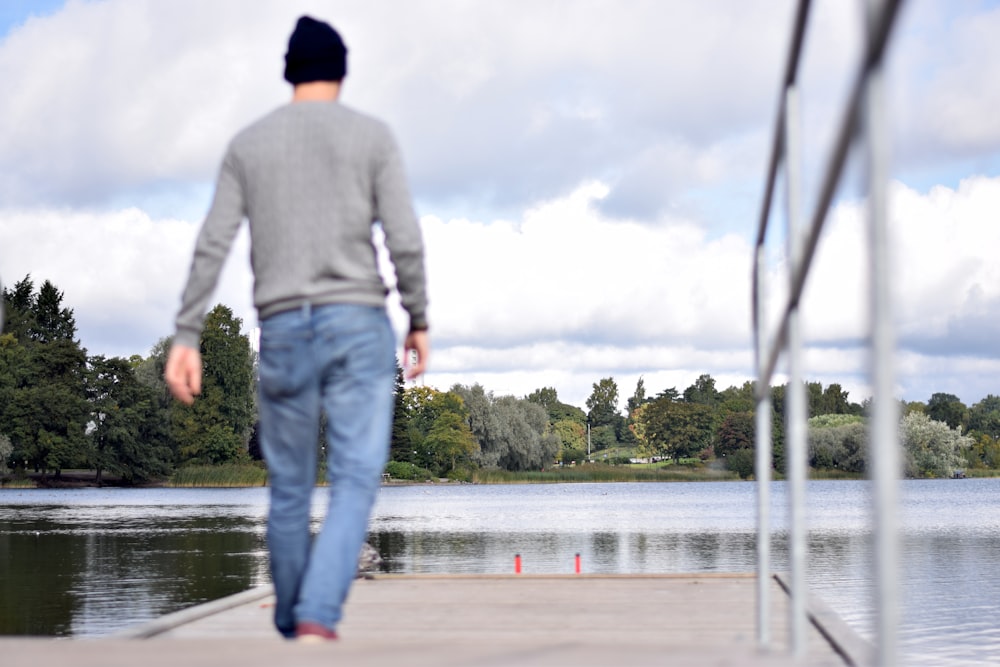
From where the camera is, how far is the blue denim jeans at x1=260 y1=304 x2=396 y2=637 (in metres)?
2.99

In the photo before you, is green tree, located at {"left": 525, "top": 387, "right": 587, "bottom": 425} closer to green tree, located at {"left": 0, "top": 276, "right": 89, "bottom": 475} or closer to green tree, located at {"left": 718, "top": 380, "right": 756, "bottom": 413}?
green tree, located at {"left": 718, "top": 380, "right": 756, "bottom": 413}

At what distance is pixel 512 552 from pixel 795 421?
22779 millimetres

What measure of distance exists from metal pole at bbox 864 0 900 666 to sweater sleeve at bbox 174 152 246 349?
73.2 inches

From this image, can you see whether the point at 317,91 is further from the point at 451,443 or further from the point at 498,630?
the point at 451,443

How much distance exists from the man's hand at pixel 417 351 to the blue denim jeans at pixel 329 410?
17 centimetres

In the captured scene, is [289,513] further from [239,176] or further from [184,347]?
[239,176]

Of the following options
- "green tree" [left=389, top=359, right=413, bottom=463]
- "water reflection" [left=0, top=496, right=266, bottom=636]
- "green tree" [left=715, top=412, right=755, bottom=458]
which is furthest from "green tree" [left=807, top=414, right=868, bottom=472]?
"water reflection" [left=0, top=496, right=266, bottom=636]

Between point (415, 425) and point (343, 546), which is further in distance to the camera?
point (415, 425)

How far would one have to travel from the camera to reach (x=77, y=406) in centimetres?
7194

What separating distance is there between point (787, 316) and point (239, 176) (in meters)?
1.35

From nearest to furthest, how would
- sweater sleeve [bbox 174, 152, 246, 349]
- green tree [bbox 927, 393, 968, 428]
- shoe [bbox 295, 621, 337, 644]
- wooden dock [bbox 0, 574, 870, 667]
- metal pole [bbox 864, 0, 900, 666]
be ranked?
metal pole [bbox 864, 0, 900, 666]
wooden dock [bbox 0, 574, 870, 667]
shoe [bbox 295, 621, 337, 644]
sweater sleeve [bbox 174, 152, 246, 349]
green tree [bbox 927, 393, 968, 428]

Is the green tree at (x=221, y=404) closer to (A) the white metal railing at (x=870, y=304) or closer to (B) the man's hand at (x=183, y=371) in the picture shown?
(B) the man's hand at (x=183, y=371)

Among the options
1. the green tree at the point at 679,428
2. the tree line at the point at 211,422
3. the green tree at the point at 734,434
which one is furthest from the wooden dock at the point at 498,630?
the green tree at the point at 679,428

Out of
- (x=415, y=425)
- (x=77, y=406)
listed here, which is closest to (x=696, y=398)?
(x=415, y=425)
